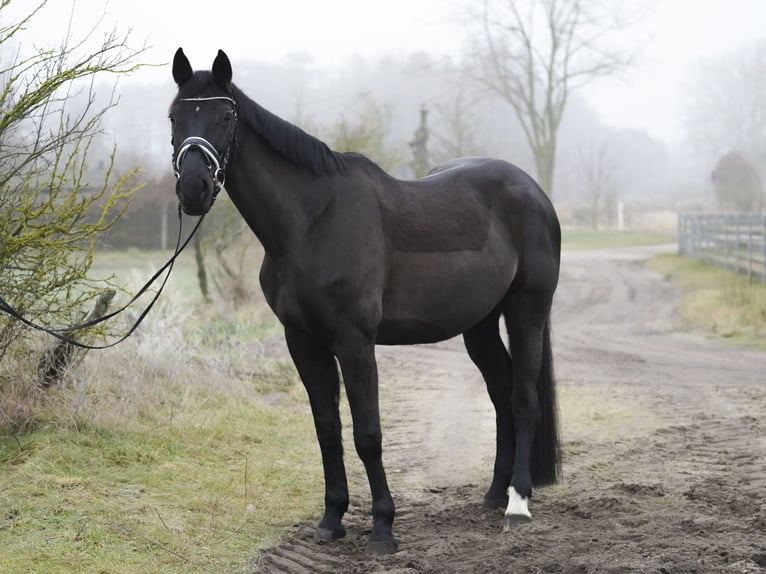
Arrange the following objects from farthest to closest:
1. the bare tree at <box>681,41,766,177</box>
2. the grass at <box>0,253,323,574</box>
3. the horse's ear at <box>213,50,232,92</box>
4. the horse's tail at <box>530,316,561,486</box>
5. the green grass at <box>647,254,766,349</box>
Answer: the bare tree at <box>681,41,766,177</box>
the green grass at <box>647,254,766,349</box>
the horse's tail at <box>530,316,561,486</box>
the grass at <box>0,253,323,574</box>
the horse's ear at <box>213,50,232,92</box>

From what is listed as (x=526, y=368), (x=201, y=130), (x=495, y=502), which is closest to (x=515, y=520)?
(x=495, y=502)

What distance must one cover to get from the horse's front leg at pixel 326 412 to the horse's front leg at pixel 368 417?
A: 242mm

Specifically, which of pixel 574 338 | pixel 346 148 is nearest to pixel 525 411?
pixel 574 338

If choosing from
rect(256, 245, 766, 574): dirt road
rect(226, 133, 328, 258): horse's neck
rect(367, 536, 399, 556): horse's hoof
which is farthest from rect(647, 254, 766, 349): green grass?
rect(226, 133, 328, 258): horse's neck

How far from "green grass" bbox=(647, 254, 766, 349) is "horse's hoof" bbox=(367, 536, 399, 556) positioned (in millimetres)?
9547

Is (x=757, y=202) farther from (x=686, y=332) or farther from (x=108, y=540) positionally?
(x=108, y=540)

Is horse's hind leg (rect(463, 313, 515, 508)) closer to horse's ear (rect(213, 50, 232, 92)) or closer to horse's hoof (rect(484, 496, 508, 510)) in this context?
horse's hoof (rect(484, 496, 508, 510))

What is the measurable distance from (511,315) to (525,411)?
57 cm

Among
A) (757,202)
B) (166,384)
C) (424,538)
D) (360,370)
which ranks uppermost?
(757,202)

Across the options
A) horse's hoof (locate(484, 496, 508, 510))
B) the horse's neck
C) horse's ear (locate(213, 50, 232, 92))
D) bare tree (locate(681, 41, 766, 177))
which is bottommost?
horse's hoof (locate(484, 496, 508, 510))

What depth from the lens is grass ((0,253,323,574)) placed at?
13.9 ft

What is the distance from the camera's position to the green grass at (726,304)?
1359 cm

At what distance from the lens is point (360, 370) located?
427 centimetres

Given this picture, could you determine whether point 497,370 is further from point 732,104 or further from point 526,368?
point 732,104
